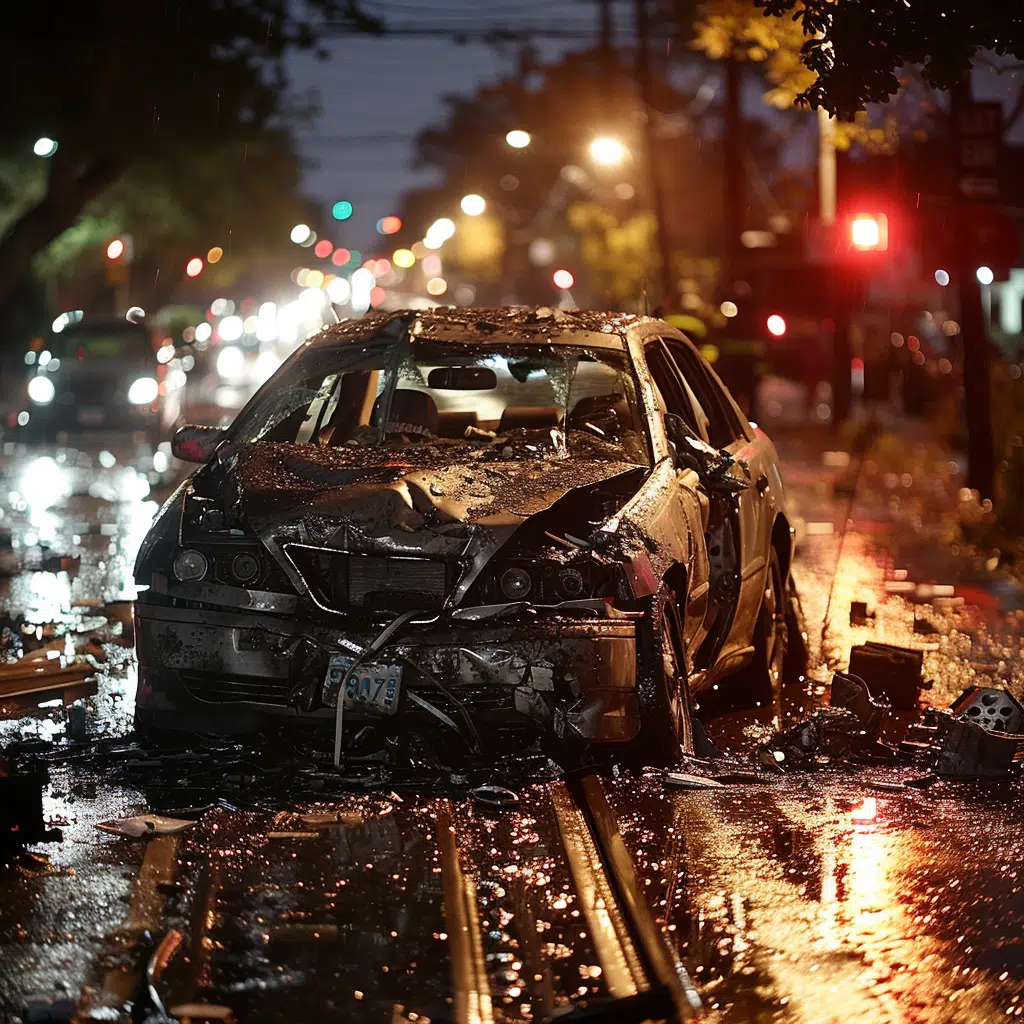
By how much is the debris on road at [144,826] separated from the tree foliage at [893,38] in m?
5.92

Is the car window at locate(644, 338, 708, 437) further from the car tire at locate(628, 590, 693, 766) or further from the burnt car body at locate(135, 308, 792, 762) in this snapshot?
the car tire at locate(628, 590, 693, 766)

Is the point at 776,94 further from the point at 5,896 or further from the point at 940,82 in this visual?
the point at 5,896

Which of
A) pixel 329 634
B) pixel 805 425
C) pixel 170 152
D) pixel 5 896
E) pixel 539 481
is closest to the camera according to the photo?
pixel 5 896

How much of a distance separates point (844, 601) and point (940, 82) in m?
3.80

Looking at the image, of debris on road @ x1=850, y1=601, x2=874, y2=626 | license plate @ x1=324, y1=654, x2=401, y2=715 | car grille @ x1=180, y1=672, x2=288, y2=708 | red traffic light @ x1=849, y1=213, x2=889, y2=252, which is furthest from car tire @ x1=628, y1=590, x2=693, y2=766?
red traffic light @ x1=849, y1=213, x2=889, y2=252

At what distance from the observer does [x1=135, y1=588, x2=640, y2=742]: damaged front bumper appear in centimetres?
679

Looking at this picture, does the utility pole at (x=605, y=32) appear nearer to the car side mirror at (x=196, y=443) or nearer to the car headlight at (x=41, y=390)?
the car headlight at (x=41, y=390)

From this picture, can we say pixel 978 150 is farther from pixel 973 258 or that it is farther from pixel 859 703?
pixel 859 703

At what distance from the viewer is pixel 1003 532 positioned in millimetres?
16422

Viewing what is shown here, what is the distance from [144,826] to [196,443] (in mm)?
2385

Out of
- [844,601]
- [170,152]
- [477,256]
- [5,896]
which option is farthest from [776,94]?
[477,256]

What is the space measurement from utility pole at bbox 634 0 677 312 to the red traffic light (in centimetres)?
926

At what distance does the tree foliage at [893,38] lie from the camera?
10094 mm

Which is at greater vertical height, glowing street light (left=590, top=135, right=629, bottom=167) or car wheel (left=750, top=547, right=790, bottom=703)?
glowing street light (left=590, top=135, right=629, bottom=167)
